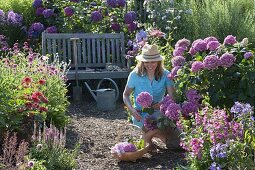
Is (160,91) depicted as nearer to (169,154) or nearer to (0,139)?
(169,154)

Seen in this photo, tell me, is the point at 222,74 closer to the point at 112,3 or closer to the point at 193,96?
the point at 193,96

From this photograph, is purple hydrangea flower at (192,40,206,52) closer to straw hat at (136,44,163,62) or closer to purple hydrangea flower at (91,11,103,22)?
straw hat at (136,44,163,62)

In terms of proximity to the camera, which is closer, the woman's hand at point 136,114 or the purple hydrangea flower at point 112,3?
the woman's hand at point 136,114

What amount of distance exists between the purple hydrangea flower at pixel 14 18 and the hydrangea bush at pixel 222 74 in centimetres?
486

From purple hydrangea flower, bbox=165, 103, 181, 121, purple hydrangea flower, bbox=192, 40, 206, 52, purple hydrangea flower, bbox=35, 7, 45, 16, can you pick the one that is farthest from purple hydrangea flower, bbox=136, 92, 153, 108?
purple hydrangea flower, bbox=35, 7, 45, 16

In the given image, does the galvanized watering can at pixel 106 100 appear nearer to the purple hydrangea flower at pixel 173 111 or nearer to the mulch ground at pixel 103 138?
the mulch ground at pixel 103 138

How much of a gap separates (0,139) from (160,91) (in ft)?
5.51

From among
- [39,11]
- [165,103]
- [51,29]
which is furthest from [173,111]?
[39,11]

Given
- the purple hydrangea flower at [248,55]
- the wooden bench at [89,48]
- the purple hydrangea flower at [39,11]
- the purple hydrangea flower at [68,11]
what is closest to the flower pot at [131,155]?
the purple hydrangea flower at [248,55]

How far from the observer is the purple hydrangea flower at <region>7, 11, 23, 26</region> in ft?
30.9

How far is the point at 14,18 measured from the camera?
30.9 feet

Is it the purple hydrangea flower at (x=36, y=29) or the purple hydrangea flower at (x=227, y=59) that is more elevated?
the purple hydrangea flower at (x=227, y=59)

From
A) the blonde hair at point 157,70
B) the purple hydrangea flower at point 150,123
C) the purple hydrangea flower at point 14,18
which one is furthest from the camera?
the purple hydrangea flower at point 14,18

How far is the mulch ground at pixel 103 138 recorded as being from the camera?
5336 mm
